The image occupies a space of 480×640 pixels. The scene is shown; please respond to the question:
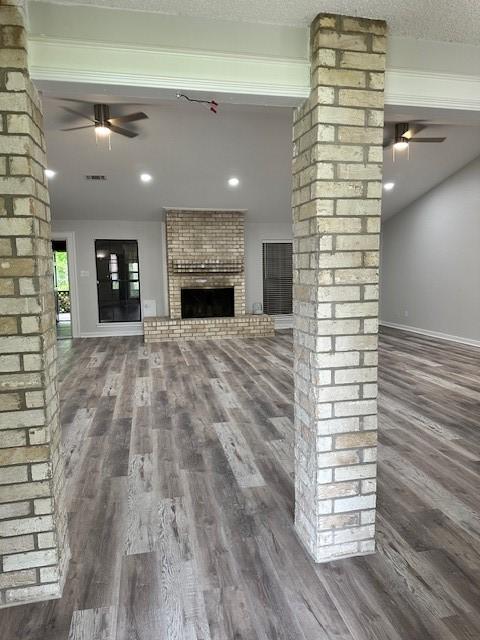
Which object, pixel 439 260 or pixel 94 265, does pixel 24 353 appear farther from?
pixel 439 260

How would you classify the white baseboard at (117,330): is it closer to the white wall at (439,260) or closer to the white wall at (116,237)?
the white wall at (116,237)

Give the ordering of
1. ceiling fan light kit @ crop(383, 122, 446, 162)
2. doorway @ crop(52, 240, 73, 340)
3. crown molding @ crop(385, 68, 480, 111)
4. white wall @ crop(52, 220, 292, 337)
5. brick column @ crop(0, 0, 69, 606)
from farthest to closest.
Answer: doorway @ crop(52, 240, 73, 340) < white wall @ crop(52, 220, 292, 337) < ceiling fan light kit @ crop(383, 122, 446, 162) < crown molding @ crop(385, 68, 480, 111) < brick column @ crop(0, 0, 69, 606)

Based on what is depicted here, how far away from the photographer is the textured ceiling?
1586 mm

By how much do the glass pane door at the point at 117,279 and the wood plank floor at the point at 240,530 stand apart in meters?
4.60

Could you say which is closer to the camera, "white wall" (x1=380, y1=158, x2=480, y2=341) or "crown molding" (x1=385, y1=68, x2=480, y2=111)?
"crown molding" (x1=385, y1=68, x2=480, y2=111)

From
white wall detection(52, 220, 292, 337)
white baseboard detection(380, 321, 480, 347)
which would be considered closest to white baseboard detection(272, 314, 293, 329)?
white wall detection(52, 220, 292, 337)

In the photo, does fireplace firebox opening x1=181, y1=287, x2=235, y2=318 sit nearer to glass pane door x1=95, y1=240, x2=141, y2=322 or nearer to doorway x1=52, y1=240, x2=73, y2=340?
glass pane door x1=95, y1=240, x2=141, y2=322

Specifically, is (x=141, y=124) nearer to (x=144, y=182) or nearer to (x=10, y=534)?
(x=144, y=182)

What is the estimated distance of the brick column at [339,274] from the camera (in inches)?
68.5

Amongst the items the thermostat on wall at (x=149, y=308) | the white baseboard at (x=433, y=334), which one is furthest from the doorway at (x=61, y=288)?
the white baseboard at (x=433, y=334)

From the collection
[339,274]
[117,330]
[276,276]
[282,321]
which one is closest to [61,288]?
[117,330]

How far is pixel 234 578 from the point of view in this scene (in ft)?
6.15

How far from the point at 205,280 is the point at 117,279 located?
1960 mm

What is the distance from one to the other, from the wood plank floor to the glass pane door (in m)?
4.60
